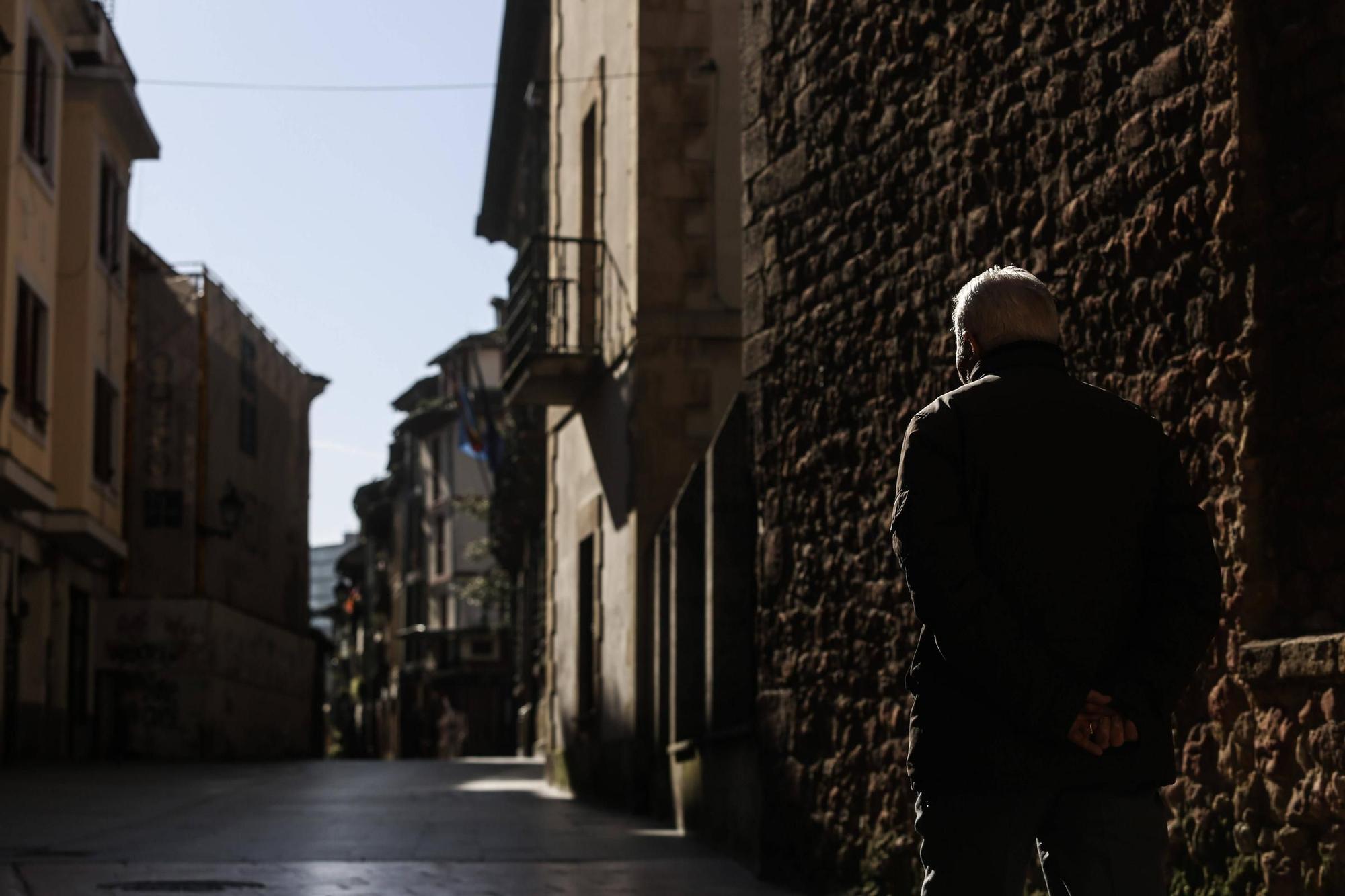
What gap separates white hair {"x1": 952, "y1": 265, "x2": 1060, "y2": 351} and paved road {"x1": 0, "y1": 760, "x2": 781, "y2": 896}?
18.4 ft

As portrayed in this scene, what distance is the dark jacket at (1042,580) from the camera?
3.57 meters

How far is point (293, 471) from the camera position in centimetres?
4372

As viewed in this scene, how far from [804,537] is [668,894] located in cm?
176

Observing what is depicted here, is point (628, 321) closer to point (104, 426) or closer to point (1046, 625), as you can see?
point (1046, 625)

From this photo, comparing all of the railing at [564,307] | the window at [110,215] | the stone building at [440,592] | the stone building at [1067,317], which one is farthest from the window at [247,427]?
the stone building at [1067,317]

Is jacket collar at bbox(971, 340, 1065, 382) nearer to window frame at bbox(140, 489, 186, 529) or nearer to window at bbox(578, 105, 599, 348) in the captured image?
window at bbox(578, 105, 599, 348)

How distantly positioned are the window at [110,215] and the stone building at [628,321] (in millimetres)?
11564

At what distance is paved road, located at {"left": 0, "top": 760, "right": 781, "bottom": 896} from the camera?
30.6ft

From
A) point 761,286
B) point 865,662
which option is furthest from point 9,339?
point 865,662

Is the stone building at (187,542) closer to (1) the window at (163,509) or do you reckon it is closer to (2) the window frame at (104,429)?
(1) the window at (163,509)

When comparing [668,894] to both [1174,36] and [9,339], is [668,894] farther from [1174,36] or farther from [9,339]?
[9,339]

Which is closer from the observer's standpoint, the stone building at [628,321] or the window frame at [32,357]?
the stone building at [628,321]

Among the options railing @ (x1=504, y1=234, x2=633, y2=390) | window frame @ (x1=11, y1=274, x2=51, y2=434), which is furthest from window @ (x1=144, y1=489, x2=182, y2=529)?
railing @ (x1=504, y1=234, x2=633, y2=390)

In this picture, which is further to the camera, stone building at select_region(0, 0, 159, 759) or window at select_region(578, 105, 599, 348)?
stone building at select_region(0, 0, 159, 759)
